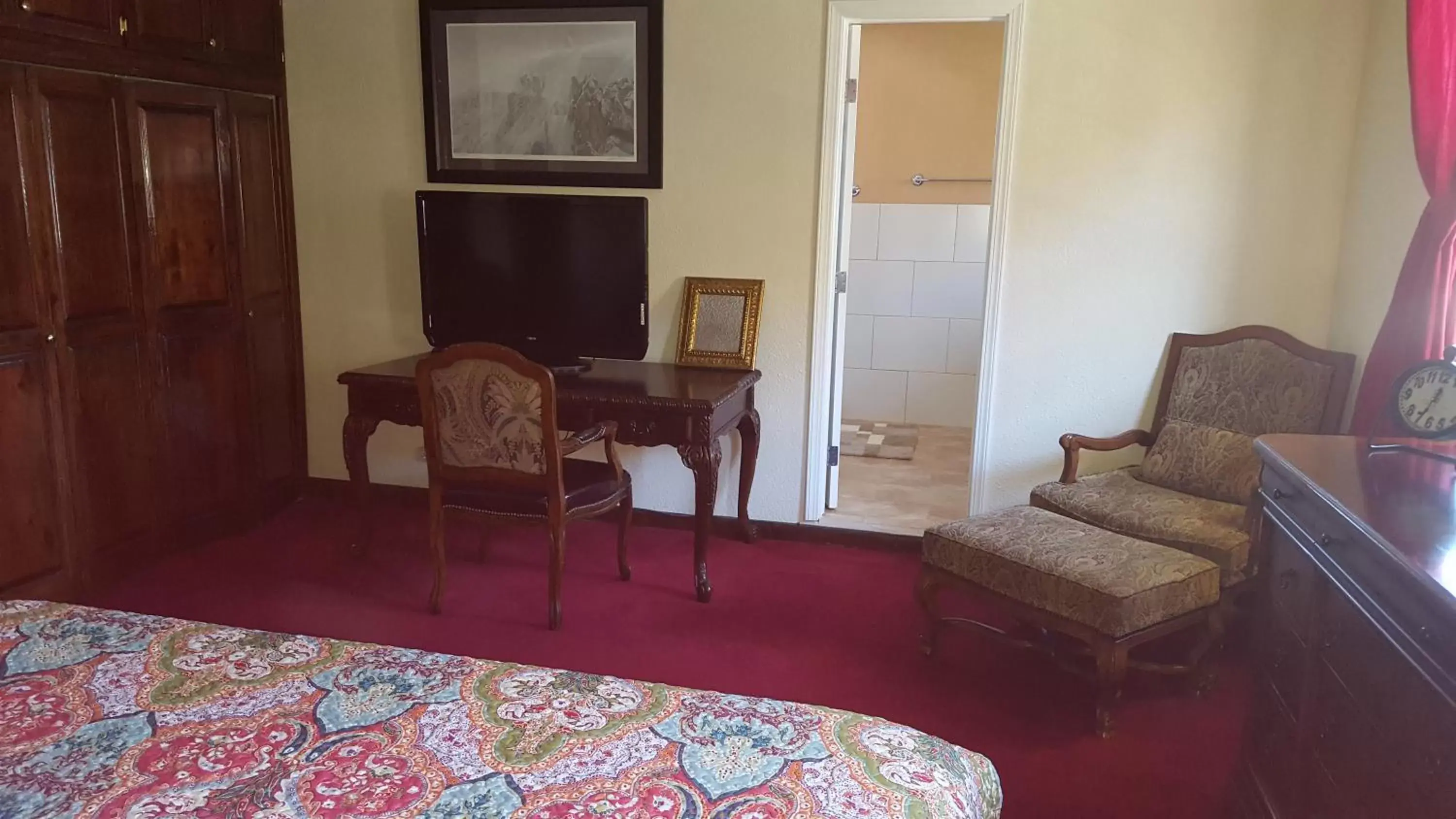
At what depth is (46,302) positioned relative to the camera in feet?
9.89

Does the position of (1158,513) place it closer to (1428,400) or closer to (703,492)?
(1428,400)

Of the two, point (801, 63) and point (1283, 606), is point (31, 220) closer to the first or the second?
point (801, 63)

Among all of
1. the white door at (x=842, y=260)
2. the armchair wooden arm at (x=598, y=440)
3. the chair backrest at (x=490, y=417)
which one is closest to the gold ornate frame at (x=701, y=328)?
the white door at (x=842, y=260)

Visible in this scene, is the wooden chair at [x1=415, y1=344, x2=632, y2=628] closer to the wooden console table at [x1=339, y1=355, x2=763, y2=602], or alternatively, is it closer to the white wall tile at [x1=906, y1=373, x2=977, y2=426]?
the wooden console table at [x1=339, y1=355, x2=763, y2=602]

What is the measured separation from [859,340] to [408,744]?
5.02m

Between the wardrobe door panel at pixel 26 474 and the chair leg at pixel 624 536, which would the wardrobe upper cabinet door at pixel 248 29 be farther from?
the chair leg at pixel 624 536

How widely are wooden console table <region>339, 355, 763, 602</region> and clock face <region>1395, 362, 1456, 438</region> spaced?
1.86m

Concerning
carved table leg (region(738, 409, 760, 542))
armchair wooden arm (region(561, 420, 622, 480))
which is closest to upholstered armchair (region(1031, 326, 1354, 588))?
carved table leg (region(738, 409, 760, 542))

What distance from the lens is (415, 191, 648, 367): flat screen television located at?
3691mm

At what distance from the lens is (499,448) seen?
296 cm

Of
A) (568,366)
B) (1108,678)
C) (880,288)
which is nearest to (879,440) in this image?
(880,288)

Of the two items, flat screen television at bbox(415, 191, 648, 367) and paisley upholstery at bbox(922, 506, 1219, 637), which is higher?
flat screen television at bbox(415, 191, 648, 367)

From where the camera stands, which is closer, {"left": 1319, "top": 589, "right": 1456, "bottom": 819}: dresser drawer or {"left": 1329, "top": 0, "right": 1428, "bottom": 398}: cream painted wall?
{"left": 1319, "top": 589, "right": 1456, "bottom": 819}: dresser drawer

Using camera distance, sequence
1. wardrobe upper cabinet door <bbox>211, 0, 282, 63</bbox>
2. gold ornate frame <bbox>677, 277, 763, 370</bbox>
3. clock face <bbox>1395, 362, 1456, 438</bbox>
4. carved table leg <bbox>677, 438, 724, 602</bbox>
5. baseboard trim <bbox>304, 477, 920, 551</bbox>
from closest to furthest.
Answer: clock face <bbox>1395, 362, 1456, 438</bbox> → carved table leg <bbox>677, 438, 724, 602</bbox> → wardrobe upper cabinet door <bbox>211, 0, 282, 63</bbox> → gold ornate frame <bbox>677, 277, 763, 370</bbox> → baseboard trim <bbox>304, 477, 920, 551</bbox>
